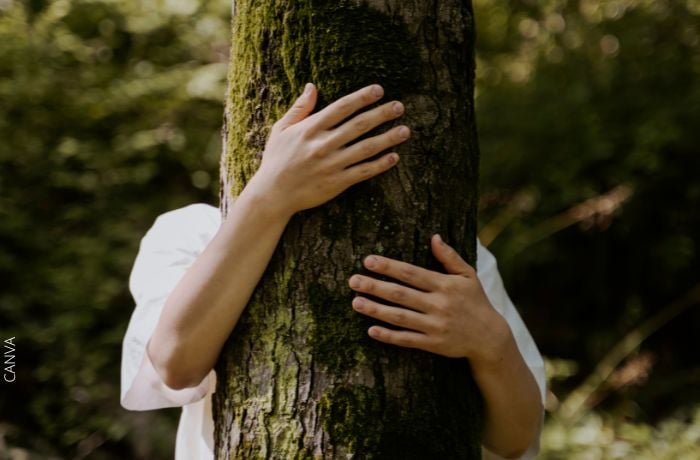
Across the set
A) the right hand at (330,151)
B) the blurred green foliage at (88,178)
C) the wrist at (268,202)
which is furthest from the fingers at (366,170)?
the blurred green foliage at (88,178)

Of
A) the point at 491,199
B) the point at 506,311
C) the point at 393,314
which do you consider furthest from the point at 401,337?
the point at 491,199

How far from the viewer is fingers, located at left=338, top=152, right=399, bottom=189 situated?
1.25 metres

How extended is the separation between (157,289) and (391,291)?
534 mm

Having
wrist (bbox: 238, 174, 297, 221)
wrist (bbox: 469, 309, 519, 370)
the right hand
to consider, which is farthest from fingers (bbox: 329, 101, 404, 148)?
wrist (bbox: 469, 309, 519, 370)

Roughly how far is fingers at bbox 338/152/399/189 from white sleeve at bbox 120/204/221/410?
46 cm

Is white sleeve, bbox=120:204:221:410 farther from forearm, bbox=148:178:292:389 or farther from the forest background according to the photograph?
the forest background

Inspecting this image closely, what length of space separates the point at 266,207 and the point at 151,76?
10.0 ft

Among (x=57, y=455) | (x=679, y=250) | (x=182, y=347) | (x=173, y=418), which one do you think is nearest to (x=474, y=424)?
(x=182, y=347)

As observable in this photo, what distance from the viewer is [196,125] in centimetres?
405

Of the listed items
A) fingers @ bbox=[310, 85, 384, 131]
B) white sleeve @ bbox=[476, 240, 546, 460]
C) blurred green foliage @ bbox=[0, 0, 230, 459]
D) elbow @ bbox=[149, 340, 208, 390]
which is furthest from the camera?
blurred green foliage @ bbox=[0, 0, 230, 459]

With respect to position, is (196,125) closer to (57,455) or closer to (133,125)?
(133,125)

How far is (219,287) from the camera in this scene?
50.8 inches

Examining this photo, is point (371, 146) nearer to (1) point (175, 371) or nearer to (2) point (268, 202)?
(2) point (268, 202)

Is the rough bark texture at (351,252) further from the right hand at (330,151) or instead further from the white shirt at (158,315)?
the white shirt at (158,315)
